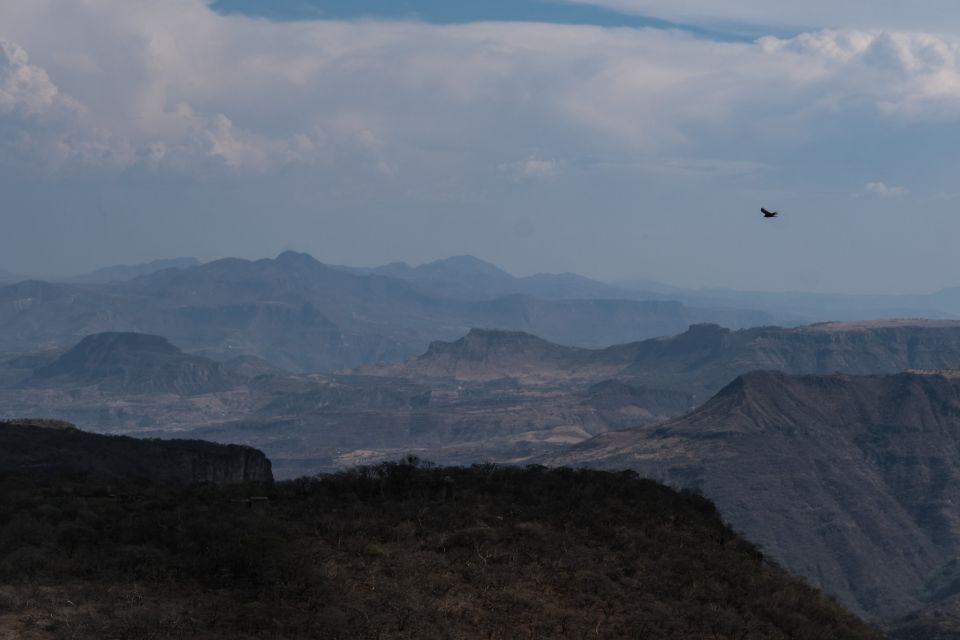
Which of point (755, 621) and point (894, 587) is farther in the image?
point (894, 587)

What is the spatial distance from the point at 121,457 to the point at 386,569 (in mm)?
58485

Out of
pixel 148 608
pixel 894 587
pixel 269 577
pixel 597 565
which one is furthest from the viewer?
pixel 894 587

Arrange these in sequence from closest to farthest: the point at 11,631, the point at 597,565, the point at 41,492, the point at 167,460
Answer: the point at 11,631 → the point at 597,565 → the point at 41,492 → the point at 167,460

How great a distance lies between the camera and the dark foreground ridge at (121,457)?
75062 mm

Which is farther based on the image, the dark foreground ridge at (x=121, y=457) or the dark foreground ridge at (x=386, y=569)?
the dark foreground ridge at (x=121, y=457)

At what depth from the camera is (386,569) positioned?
97.8 feet

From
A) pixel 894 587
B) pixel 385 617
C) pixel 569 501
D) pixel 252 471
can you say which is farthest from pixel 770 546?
pixel 385 617

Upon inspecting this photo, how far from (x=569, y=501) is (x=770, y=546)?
162 m

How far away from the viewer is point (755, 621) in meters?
30.2

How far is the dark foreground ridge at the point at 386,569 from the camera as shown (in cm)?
2631

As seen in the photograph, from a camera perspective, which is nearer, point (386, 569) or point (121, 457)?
point (386, 569)

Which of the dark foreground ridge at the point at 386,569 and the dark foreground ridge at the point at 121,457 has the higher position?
the dark foreground ridge at the point at 386,569

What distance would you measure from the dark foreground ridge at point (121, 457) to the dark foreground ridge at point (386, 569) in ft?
126

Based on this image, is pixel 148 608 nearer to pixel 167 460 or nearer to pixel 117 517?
pixel 117 517
